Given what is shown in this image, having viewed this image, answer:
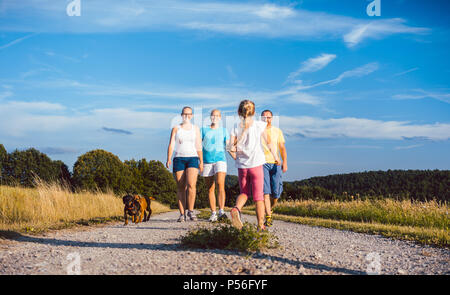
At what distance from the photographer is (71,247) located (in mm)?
6141

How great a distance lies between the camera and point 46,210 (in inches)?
401

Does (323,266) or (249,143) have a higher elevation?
(249,143)

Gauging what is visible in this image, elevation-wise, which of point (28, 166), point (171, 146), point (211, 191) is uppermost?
point (28, 166)

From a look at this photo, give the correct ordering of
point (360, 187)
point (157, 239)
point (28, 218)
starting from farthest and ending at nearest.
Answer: point (360, 187) → point (28, 218) → point (157, 239)

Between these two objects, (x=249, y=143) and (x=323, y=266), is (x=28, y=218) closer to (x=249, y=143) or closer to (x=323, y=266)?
(x=249, y=143)

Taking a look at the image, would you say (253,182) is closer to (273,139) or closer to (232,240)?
(232,240)

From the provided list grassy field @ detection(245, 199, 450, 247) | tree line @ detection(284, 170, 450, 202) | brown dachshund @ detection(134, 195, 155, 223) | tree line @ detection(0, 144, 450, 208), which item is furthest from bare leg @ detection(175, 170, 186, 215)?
tree line @ detection(284, 170, 450, 202)

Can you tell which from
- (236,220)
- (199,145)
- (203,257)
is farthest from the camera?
(199,145)

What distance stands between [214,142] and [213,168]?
65cm

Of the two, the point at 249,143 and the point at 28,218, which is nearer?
the point at 249,143

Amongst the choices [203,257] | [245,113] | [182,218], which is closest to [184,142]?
[182,218]
